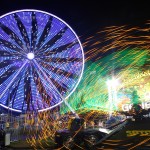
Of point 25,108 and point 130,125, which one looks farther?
point 25,108

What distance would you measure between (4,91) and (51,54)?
9.55 feet

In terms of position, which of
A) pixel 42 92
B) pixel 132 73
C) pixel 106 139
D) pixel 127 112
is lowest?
pixel 106 139

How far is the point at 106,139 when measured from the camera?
22.9ft

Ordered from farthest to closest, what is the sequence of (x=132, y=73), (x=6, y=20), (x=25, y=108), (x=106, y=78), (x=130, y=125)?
(x=106, y=78), (x=132, y=73), (x=25, y=108), (x=6, y=20), (x=130, y=125)

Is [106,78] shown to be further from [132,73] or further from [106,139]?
[106,139]

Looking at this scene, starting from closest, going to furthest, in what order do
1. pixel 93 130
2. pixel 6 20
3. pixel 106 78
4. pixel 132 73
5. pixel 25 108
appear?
pixel 93 130 → pixel 6 20 → pixel 25 108 → pixel 132 73 → pixel 106 78

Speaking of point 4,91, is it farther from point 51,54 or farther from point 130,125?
point 130,125

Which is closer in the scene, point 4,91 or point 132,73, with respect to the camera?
point 4,91

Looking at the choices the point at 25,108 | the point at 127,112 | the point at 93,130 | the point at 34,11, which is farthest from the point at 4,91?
the point at 127,112

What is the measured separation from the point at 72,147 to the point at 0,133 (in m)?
3.55

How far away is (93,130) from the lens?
389 inches

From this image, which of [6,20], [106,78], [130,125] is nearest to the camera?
[130,125]

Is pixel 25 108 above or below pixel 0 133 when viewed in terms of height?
above

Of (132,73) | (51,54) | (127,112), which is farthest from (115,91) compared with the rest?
(127,112)
